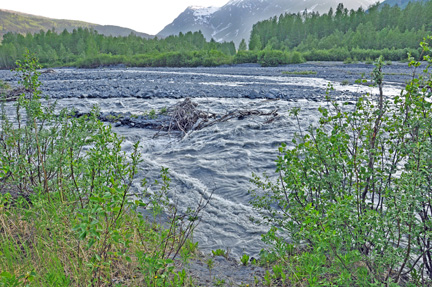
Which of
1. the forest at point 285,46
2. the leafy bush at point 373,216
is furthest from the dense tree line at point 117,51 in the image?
the leafy bush at point 373,216

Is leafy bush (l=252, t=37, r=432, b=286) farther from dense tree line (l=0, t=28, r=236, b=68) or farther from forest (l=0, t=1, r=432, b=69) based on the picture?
forest (l=0, t=1, r=432, b=69)

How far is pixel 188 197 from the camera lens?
5605 mm

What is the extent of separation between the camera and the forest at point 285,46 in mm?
41031

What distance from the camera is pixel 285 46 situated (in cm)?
5909

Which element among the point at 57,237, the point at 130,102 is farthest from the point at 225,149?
the point at 130,102

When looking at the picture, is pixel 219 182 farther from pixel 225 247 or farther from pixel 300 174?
pixel 300 174

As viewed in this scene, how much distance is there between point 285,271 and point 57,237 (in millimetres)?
2423

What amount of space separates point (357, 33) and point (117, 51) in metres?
49.2

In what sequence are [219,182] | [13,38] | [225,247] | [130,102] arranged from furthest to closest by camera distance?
[13,38]
[130,102]
[219,182]
[225,247]

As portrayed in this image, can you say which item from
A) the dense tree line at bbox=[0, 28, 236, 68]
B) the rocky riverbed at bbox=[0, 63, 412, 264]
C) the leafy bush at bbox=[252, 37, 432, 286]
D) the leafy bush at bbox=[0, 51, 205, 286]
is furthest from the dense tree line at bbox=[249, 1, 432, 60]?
the leafy bush at bbox=[0, 51, 205, 286]

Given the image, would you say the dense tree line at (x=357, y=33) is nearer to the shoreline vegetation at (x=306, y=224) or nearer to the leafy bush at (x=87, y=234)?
the shoreline vegetation at (x=306, y=224)

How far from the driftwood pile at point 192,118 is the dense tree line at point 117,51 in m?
19.0

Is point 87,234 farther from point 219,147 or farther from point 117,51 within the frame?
point 117,51

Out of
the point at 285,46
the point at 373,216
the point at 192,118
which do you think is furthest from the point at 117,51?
the point at 373,216
